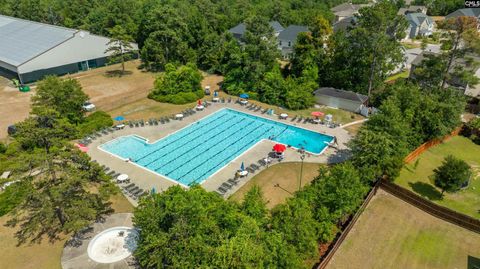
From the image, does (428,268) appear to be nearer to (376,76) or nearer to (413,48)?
(376,76)

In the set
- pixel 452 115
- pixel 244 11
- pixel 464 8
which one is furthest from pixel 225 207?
pixel 464 8

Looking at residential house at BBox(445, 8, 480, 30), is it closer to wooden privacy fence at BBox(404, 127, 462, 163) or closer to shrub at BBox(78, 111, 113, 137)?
wooden privacy fence at BBox(404, 127, 462, 163)

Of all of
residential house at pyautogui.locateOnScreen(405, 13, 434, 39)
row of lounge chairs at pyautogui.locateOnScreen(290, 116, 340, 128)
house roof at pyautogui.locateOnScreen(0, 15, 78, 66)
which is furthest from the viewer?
residential house at pyautogui.locateOnScreen(405, 13, 434, 39)

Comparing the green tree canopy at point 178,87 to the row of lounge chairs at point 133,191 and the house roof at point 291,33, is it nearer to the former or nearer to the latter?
the row of lounge chairs at point 133,191

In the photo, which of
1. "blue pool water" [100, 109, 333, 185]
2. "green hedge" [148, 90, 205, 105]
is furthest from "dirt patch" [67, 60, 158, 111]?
"blue pool water" [100, 109, 333, 185]

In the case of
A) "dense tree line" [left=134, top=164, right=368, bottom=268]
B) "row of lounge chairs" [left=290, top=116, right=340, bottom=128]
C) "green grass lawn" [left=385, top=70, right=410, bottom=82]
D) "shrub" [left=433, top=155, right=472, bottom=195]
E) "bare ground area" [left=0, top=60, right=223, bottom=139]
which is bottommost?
"row of lounge chairs" [left=290, top=116, right=340, bottom=128]

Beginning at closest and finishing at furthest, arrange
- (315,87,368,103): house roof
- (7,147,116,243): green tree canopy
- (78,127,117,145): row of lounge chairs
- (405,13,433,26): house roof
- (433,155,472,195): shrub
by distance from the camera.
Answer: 1. (7,147,116,243): green tree canopy
2. (433,155,472,195): shrub
3. (78,127,117,145): row of lounge chairs
4. (315,87,368,103): house roof
5. (405,13,433,26): house roof

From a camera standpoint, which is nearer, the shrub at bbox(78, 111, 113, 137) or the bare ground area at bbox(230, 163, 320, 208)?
the bare ground area at bbox(230, 163, 320, 208)
